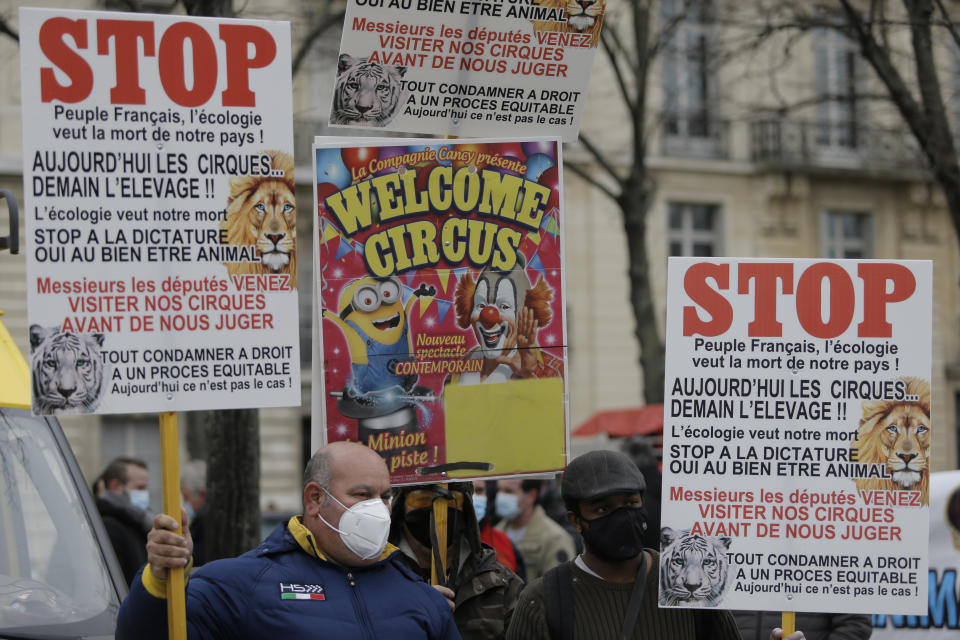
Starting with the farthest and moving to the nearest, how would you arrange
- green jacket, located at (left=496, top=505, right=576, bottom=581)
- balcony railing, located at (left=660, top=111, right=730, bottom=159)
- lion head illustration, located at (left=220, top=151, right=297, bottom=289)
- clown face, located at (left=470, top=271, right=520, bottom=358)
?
balcony railing, located at (left=660, top=111, right=730, bottom=159), green jacket, located at (left=496, top=505, right=576, bottom=581), clown face, located at (left=470, top=271, right=520, bottom=358), lion head illustration, located at (left=220, top=151, right=297, bottom=289)

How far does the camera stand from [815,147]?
30.1 metres

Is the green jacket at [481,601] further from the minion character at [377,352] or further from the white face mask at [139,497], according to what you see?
the white face mask at [139,497]

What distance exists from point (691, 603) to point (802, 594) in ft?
1.26

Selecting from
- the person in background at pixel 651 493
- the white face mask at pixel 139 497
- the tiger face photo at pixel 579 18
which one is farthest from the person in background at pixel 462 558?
the white face mask at pixel 139 497

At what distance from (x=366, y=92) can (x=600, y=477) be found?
1.62 metres

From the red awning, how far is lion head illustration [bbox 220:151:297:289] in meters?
10.4

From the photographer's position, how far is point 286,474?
25.5 meters

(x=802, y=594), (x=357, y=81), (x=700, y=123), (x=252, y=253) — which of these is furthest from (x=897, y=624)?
(x=700, y=123)

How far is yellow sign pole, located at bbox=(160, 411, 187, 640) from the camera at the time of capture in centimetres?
362

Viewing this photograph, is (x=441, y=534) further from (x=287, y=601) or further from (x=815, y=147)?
(x=815, y=147)

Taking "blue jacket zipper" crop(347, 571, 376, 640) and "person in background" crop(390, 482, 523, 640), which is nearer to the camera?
"blue jacket zipper" crop(347, 571, 376, 640)

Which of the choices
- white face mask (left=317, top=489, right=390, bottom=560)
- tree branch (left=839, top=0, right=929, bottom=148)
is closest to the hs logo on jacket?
white face mask (left=317, top=489, right=390, bottom=560)

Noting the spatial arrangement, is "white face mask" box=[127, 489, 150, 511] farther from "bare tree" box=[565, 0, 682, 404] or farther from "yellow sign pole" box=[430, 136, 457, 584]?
"bare tree" box=[565, 0, 682, 404]

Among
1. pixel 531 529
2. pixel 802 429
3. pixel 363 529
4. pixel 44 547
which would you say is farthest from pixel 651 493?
pixel 363 529
